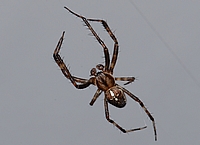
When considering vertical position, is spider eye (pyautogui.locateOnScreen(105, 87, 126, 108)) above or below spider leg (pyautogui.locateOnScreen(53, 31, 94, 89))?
below

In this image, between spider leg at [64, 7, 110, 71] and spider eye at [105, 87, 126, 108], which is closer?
spider leg at [64, 7, 110, 71]

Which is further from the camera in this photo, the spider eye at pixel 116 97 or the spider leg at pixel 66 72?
the spider eye at pixel 116 97

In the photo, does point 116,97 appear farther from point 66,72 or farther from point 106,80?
point 66,72

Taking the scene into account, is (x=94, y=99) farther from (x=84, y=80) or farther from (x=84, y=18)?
(x=84, y=18)

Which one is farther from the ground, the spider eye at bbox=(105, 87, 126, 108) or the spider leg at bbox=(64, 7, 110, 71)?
the spider leg at bbox=(64, 7, 110, 71)

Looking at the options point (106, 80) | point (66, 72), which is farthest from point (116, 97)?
point (66, 72)

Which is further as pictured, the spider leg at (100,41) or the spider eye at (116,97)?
the spider eye at (116,97)

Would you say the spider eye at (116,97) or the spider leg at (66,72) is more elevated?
the spider leg at (66,72)

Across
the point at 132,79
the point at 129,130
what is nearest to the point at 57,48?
the point at 132,79
